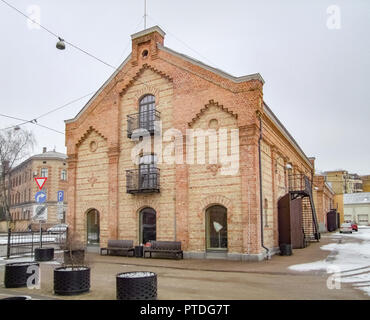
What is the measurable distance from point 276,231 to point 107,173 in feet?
33.0

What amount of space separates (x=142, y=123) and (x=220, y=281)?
36.4 feet

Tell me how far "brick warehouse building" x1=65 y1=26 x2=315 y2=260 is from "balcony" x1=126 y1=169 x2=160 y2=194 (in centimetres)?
5

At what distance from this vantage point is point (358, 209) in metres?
69.8

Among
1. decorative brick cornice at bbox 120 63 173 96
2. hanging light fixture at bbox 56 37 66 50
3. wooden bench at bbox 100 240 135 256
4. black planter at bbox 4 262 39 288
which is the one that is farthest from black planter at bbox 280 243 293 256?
hanging light fixture at bbox 56 37 66 50

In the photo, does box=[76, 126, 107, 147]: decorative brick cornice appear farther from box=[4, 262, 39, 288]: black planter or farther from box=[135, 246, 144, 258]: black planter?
box=[4, 262, 39, 288]: black planter

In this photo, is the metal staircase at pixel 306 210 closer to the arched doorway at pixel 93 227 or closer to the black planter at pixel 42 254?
the arched doorway at pixel 93 227

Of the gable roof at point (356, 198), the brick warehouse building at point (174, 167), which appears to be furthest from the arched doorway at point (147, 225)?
the gable roof at point (356, 198)

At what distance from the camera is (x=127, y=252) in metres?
18.8

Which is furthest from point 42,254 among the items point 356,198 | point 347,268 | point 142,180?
point 356,198

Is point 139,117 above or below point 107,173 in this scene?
above

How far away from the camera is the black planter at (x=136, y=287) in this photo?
8266 mm

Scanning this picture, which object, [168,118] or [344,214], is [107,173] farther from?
[344,214]
